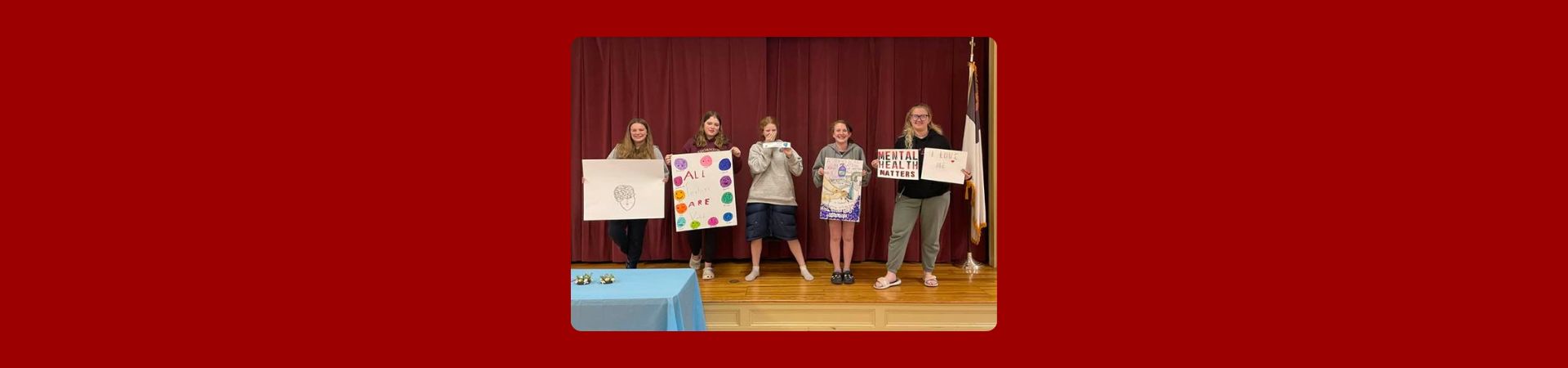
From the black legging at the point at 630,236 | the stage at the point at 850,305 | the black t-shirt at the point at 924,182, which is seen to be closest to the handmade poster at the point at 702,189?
the black legging at the point at 630,236

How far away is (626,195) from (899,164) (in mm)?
1289

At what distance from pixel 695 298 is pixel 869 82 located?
1.47 m

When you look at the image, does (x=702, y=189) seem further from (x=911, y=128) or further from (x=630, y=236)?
(x=911, y=128)

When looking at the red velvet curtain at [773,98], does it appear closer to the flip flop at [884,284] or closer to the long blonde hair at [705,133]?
the long blonde hair at [705,133]

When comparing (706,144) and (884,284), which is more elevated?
(706,144)

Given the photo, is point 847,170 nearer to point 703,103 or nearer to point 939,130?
point 939,130

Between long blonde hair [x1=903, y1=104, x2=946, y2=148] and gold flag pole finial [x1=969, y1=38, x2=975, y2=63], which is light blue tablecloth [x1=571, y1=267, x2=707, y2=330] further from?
gold flag pole finial [x1=969, y1=38, x2=975, y2=63]

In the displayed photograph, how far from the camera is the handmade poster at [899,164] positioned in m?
3.71

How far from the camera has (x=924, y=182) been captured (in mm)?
3783

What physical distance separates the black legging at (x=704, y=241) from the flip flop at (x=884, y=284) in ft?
2.83

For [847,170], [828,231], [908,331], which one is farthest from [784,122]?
[908,331]

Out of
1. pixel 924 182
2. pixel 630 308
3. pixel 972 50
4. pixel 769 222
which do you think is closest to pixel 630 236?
pixel 630 308

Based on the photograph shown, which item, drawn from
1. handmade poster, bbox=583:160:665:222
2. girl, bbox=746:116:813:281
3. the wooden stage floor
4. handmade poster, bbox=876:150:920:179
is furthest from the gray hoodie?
handmade poster, bbox=583:160:665:222

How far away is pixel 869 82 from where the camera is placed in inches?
Result: 157
